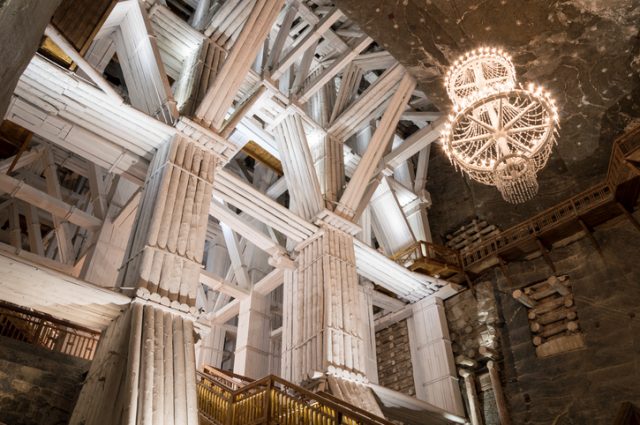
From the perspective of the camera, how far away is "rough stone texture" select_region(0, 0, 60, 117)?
5.45 ft

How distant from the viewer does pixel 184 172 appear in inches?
395

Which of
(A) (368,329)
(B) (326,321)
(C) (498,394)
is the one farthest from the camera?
(A) (368,329)

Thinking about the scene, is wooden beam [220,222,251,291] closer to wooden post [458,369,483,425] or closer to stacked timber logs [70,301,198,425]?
wooden post [458,369,483,425]

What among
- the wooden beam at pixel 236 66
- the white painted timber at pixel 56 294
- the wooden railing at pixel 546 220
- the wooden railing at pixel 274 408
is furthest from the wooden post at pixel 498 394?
the white painted timber at pixel 56 294

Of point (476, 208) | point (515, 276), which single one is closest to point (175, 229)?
point (515, 276)

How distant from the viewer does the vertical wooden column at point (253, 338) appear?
1491 cm

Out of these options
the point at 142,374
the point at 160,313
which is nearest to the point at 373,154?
the point at 160,313

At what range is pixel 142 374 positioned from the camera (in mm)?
7102

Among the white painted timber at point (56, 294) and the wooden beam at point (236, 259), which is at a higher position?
the wooden beam at point (236, 259)

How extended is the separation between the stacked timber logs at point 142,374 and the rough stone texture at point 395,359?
929 cm

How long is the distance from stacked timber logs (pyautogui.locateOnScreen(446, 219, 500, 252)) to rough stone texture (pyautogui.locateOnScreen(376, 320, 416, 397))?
3.40 meters

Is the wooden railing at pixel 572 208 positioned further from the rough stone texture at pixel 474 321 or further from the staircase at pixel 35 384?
the staircase at pixel 35 384

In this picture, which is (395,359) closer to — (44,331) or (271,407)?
(271,407)

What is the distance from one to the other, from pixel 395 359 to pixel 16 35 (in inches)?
626
